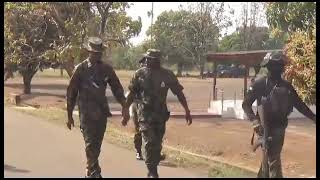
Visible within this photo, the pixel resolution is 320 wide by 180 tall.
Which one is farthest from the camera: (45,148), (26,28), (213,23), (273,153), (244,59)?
(26,28)

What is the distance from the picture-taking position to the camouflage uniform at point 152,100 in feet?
15.7

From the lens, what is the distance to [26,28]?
25766mm

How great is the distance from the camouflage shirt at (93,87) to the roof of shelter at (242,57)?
11.3m

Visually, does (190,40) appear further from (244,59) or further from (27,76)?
(27,76)

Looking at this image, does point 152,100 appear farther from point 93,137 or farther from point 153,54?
point 93,137

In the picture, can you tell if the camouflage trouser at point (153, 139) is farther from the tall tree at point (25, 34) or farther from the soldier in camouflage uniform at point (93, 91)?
the tall tree at point (25, 34)

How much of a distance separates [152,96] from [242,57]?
16.4m

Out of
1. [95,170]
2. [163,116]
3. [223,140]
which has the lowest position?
[223,140]

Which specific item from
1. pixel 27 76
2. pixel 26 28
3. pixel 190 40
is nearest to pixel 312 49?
pixel 190 40

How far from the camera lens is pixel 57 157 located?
1268 centimetres

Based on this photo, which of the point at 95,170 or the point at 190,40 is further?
the point at 190,40

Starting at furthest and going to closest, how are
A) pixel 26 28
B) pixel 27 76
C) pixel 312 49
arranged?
1. pixel 27 76
2. pixel 26 28
3. pixel 312 49

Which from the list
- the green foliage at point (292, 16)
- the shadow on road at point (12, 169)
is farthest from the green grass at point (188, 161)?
the green foliage at point (292, 16)
